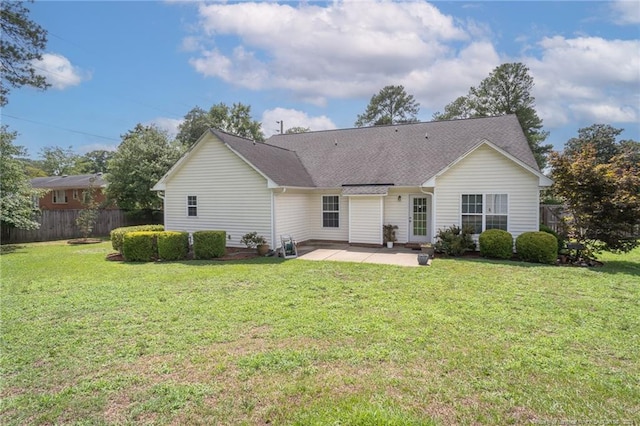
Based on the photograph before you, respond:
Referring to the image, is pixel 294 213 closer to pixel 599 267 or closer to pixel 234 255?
pixel 234 255

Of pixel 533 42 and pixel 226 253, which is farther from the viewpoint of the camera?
pixel 533 42

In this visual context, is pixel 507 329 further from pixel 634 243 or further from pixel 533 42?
pixel 533 42

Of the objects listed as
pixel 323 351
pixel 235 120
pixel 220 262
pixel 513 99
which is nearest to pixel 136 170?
pixel 220 262

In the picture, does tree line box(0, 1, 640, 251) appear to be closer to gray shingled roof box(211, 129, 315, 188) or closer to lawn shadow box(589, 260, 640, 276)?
lawn shadow box(589, 260, 640, 276)

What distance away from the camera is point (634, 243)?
35.7ft

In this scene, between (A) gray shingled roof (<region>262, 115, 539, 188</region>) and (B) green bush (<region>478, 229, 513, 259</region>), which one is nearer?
(B) green bush (<region>478, 229, 513, 259</region>)

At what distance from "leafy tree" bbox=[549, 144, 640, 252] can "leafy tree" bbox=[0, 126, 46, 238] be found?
22517mm

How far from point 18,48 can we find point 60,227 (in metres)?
13.2

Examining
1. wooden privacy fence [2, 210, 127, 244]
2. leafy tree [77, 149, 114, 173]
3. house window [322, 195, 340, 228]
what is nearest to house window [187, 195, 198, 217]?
house window [322, 195, 340, 228]

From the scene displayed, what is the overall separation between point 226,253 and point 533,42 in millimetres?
15000

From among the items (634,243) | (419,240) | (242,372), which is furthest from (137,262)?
(634,243)

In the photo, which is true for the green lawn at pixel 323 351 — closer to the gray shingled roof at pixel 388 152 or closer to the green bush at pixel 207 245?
the green bush at pixel 207 245

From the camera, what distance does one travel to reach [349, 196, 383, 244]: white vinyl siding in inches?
583

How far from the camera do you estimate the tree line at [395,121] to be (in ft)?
34.8
